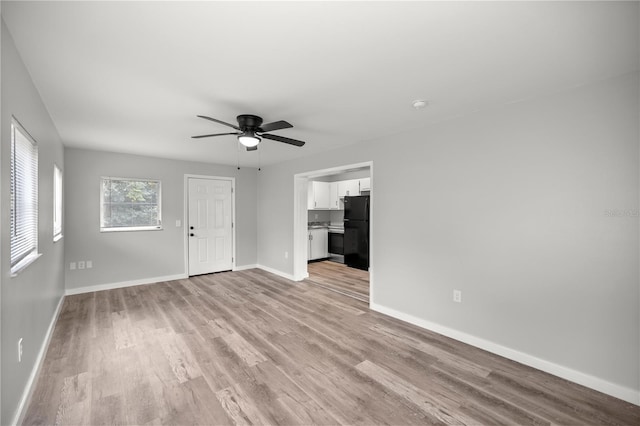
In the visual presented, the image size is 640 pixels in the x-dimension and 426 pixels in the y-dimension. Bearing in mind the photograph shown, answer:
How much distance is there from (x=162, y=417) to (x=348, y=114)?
114 inches

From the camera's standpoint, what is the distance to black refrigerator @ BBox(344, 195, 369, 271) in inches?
243

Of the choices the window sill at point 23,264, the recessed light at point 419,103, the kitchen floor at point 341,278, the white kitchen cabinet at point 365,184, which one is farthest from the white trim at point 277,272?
the recessed light at point 419,103

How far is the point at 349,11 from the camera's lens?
142cm

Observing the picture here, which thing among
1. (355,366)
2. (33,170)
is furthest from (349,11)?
(33,170)

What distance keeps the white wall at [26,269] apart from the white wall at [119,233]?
71.3 inches

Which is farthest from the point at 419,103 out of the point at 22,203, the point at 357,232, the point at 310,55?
the point at 357,232

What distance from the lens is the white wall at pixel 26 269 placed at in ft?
5.06

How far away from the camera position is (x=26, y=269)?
2.01 m

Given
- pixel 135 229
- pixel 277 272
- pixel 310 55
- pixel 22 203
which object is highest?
pixel 310 55

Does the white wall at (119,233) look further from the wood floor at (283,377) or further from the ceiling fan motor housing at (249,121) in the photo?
the ceiling fan motor housing at (249,121)

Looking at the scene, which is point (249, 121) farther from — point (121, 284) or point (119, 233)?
point (121, 284)

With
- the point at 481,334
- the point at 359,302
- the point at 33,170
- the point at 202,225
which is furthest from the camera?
the point at 202,225

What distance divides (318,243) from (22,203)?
570cm

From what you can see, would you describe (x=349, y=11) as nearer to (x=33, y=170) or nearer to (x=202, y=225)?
(x=33, y=170)
